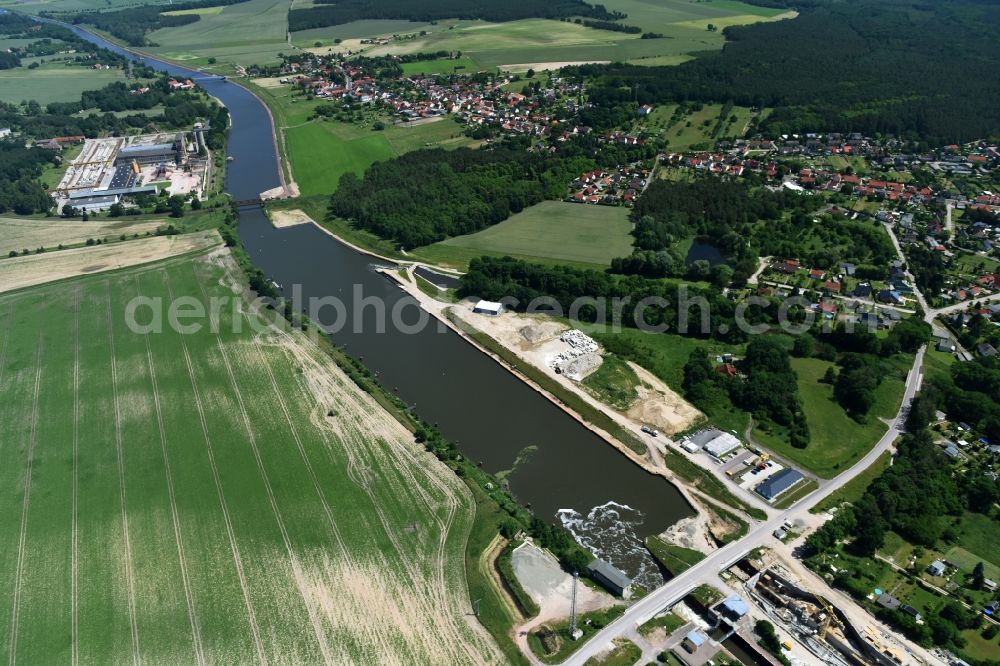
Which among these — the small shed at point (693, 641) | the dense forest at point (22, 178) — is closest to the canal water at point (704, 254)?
the small shed at point (693, 641)

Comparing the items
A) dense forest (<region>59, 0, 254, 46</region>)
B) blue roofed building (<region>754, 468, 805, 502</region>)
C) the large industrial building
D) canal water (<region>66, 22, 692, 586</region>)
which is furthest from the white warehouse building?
dense forest (<region>59, 0, 254, 46</region>)

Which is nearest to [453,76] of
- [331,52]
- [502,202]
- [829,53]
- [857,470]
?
[331,52]

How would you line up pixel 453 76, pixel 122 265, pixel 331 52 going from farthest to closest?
pixel 331 52 < pixel 453 76 < pixel 122 265

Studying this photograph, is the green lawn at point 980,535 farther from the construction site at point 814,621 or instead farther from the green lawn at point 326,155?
the green lawn at point 326,155

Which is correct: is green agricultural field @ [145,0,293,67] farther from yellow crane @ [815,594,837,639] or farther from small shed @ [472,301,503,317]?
yellow crane @ [815,594,837,639]

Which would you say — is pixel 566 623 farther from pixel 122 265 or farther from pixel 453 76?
pixel 453 76
